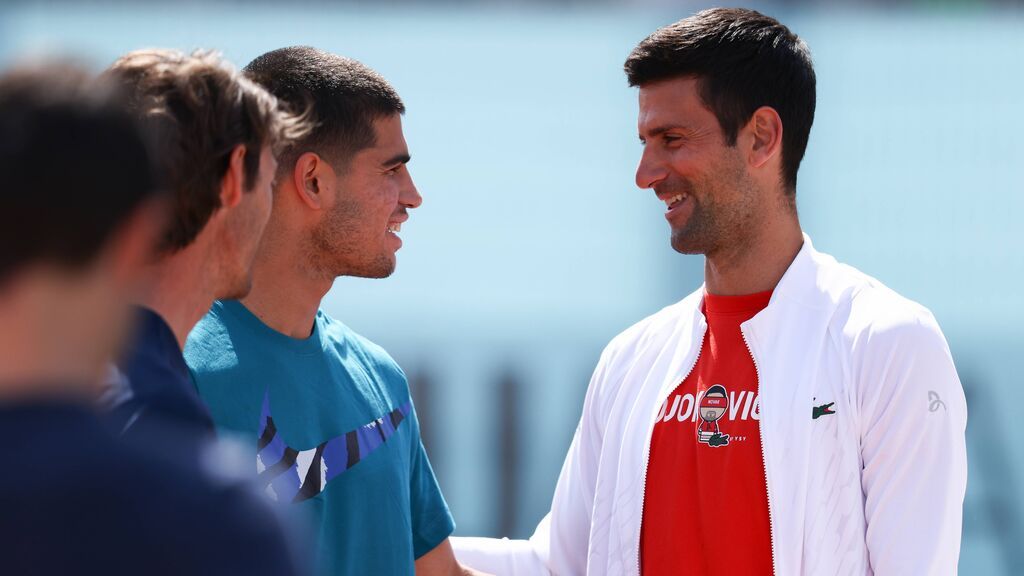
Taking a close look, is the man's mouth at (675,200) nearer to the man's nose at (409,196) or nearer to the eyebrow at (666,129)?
the eyebrow at (666,129)

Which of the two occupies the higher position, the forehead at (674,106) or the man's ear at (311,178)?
the forehead at (674,106)

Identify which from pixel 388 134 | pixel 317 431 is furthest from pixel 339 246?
pixel 317 431

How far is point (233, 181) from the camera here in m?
1.60

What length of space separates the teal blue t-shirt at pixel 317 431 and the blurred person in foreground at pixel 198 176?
59 centimetres

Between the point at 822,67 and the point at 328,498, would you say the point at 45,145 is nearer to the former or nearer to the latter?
the point at 328,498

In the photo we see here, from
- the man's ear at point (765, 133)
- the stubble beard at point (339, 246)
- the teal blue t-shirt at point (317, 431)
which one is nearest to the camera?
the teal blue t-shirt at point (317, 431)

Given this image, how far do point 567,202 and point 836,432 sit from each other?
3.85 meters

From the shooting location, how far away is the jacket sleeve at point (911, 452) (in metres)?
2.24

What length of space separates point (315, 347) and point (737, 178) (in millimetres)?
996

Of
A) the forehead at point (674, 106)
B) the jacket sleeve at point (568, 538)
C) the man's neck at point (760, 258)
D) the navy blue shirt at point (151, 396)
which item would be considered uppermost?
the forehead at point (674, 106)

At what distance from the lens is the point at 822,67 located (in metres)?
6.55

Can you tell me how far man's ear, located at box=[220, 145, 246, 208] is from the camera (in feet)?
5.20

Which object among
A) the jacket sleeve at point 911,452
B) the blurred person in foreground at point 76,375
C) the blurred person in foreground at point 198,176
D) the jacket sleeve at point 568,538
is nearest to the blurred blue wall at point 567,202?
the jacket sleeve at point 568,538

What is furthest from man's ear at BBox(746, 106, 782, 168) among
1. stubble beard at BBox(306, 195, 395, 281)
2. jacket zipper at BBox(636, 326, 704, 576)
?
stubble beard at BBox(306, 195, 395, 281)
